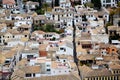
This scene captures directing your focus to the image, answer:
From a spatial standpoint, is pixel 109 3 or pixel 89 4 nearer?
pixel 89 4

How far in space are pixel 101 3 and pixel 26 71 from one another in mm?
13615

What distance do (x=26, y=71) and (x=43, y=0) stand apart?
13.9 meters

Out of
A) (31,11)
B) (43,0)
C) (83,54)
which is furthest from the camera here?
(43,0)

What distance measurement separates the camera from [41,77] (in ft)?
56.7

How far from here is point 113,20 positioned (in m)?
26.6

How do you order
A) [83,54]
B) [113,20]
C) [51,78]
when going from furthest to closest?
[113,20] < [83,54] < [51,78]

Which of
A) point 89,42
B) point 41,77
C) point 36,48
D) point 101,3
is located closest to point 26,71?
point 41,77

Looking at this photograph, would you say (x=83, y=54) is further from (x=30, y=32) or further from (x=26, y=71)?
(x=30, y=32)

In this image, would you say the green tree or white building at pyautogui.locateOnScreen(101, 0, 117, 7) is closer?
the green tree

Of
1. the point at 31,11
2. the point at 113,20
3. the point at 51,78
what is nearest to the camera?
the point at 51,78

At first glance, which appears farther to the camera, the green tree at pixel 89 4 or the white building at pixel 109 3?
the white building at pixel 109 3

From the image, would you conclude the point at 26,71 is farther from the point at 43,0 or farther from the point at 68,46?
the point at 43,0

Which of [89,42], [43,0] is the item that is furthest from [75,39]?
[43,0]

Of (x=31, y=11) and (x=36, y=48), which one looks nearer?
(x=36, y=48)
